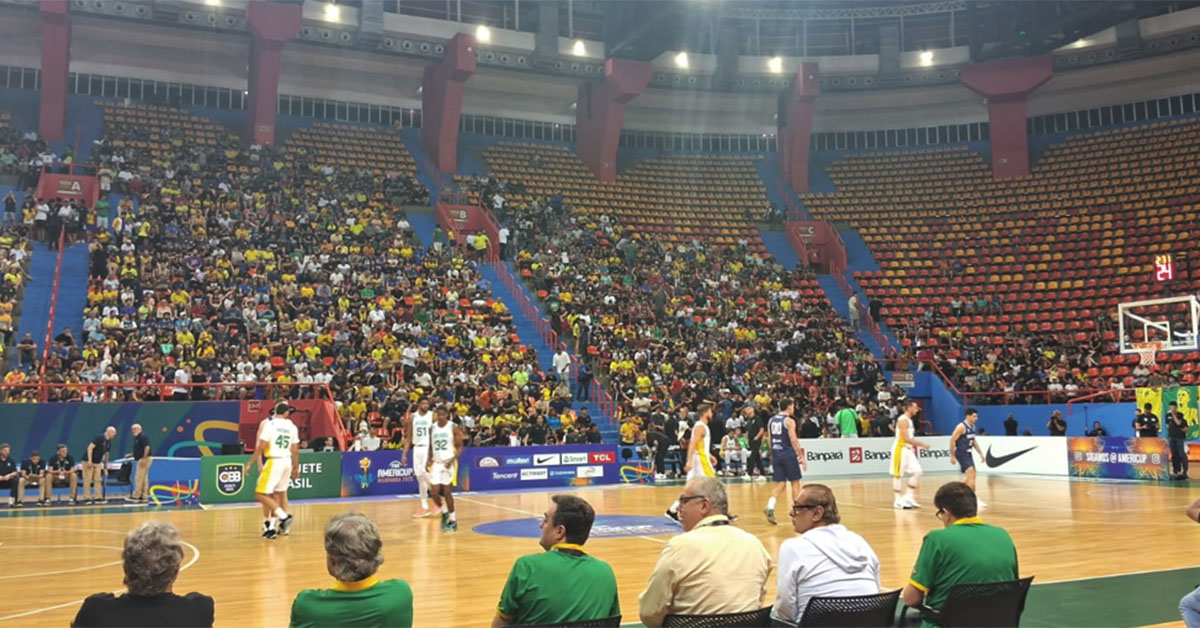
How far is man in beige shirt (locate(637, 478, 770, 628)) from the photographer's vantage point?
4672 millimetres

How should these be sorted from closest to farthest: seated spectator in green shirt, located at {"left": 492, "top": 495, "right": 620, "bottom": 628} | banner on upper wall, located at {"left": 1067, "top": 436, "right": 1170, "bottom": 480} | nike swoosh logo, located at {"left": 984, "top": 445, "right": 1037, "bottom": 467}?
seated spectator in green shirt, located at {"left": 492, "top": 495, "right": 620, "bottom": 628} < banner on upper wall, located at {"left": 1067, "top": 436, "right": 1170, "bottom": 480} < nike swoosh logo, located at {"left": 984, "top": 445, "right": 1037, "bottom": 467}

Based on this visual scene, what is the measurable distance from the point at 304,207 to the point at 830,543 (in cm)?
2875

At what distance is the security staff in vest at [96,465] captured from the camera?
61.2ft

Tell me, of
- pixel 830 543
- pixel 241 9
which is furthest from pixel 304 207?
pixel 830 543

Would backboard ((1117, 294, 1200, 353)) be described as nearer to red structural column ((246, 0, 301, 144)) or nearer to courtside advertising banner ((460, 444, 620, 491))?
courtside advertising banner ((460, 444, 620, 491))

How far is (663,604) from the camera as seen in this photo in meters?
4.65

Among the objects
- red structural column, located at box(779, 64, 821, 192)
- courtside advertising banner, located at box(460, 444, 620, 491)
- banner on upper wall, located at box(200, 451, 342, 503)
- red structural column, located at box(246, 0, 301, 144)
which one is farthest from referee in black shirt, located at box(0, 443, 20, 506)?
red structural column, located at box(779, 64, 821, 192)

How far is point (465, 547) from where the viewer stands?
40.4 ft

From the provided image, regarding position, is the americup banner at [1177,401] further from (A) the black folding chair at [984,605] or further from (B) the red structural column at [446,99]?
(B) the red structural column at [446,99]

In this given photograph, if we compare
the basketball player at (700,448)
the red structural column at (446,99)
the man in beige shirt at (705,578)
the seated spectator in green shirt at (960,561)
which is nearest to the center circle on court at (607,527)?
the basketball player at (700,448)

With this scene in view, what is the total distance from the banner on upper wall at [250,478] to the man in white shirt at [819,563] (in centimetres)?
1614

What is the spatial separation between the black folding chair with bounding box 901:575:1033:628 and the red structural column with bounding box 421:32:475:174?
33.2 metres

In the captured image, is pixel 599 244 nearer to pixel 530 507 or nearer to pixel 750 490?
pixel 750 490

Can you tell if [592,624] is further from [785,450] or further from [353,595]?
[785,450]
